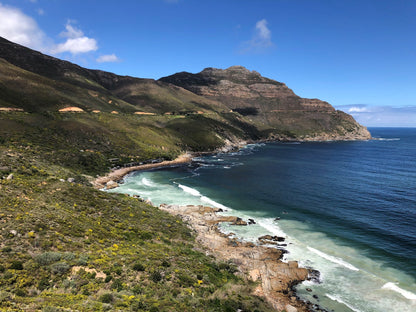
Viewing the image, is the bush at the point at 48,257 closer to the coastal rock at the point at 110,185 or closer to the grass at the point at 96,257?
the grass at the point at 96,257

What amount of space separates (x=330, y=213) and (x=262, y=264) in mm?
31886

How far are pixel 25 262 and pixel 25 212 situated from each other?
36.7 ft

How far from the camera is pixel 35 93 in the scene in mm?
134500

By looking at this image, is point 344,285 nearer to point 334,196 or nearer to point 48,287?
point 48,287

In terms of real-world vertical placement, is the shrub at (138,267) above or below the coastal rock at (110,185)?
above

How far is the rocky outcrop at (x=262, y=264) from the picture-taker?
3030 cm

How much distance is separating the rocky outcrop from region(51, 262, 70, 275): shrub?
20.9 meters

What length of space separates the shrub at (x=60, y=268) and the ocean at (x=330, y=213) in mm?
27239

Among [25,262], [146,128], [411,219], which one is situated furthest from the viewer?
[146,128]

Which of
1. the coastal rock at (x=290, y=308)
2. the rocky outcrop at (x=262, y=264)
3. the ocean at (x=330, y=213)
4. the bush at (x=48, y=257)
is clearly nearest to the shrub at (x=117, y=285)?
the bush at (x=48, y=257)

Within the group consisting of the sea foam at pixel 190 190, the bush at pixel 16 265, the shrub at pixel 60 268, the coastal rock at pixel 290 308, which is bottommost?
the coastal rock at pixel 290 308

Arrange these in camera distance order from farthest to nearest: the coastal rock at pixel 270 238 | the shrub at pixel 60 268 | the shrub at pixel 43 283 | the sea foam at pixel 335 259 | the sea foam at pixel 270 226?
the sea foam at pixel 270 226 → the coastal rock at pixel 270 238 → the sea foam at pixel 335 259 → the shrub at pixel 60 268 → the shrub at pixel 43 283

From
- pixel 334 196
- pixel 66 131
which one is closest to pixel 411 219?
pixel 334 196

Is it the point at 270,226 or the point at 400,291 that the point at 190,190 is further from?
the point at 400,291
